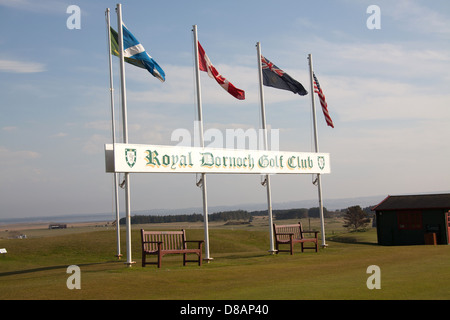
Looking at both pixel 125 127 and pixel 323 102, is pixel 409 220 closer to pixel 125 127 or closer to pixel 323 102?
pixel 323 102

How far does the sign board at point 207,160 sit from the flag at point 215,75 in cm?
218

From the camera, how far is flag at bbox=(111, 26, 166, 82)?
1603cm

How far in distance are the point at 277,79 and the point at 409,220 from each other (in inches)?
470

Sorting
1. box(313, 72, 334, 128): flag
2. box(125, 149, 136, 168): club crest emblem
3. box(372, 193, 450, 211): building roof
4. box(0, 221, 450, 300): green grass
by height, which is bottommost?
box(0, 221, 450, 300): green grass

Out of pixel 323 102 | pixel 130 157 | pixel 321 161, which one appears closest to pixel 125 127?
pixel 130 157

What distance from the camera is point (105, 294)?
944cm

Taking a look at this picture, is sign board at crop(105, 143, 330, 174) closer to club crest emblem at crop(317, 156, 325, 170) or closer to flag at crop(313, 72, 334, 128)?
club crest emblem at crop(317, 156, 325, 170)

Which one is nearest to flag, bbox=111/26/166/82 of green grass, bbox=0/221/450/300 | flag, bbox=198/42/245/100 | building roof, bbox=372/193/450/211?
flag, bbox=198/42/245/100

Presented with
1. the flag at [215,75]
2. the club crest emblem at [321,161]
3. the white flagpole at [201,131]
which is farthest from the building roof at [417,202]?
the white flagpole at [201,131]

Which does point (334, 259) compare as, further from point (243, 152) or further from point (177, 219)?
point (177, 219)

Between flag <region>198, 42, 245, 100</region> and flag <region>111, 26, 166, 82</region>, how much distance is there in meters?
2.01

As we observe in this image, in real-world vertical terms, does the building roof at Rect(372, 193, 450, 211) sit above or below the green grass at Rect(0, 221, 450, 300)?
above
